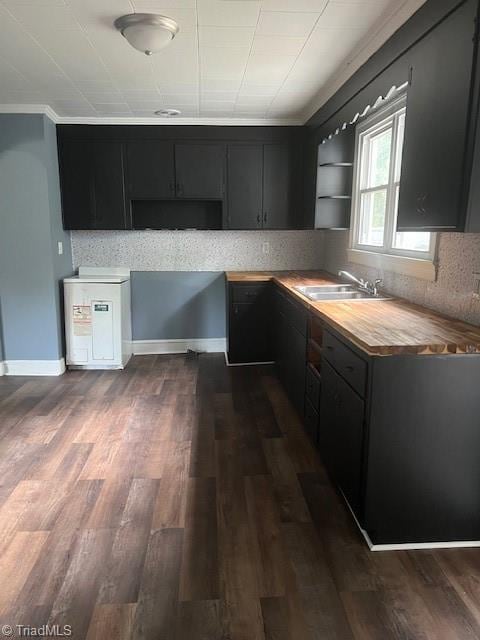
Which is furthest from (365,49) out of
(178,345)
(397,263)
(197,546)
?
(178,345)

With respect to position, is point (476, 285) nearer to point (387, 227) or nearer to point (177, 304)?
point (387, 227)

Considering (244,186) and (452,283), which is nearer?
(452,283)

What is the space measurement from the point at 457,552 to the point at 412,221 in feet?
4.79

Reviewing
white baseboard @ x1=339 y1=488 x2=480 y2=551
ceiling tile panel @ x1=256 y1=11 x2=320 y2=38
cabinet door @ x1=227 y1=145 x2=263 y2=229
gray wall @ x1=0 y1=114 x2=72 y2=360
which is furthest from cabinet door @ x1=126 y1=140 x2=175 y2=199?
white baseboard @ x1=339 y1=488 x2=480 y2=551

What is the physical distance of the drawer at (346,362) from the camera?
181 centimetres

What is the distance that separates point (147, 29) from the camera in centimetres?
220

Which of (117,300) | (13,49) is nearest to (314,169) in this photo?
(117,300)

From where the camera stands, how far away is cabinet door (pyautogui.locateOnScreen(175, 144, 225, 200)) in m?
4.23

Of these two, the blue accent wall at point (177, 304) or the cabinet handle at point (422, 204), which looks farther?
the blue accent wall at point (177, 304)

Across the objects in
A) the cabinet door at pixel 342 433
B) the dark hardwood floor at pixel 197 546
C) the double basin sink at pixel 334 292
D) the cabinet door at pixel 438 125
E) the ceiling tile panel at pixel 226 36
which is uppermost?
the ceiling tile panel at pixel 226 36

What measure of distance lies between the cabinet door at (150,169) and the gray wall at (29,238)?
0.71 meters

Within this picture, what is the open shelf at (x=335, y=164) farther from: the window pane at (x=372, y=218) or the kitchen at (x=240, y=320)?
the window pane at (x=372, y=218)

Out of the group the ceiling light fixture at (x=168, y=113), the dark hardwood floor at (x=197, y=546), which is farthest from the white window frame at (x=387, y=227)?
the ceiling light fixture at (x=168, y=113)

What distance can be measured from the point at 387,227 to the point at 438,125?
140cm
